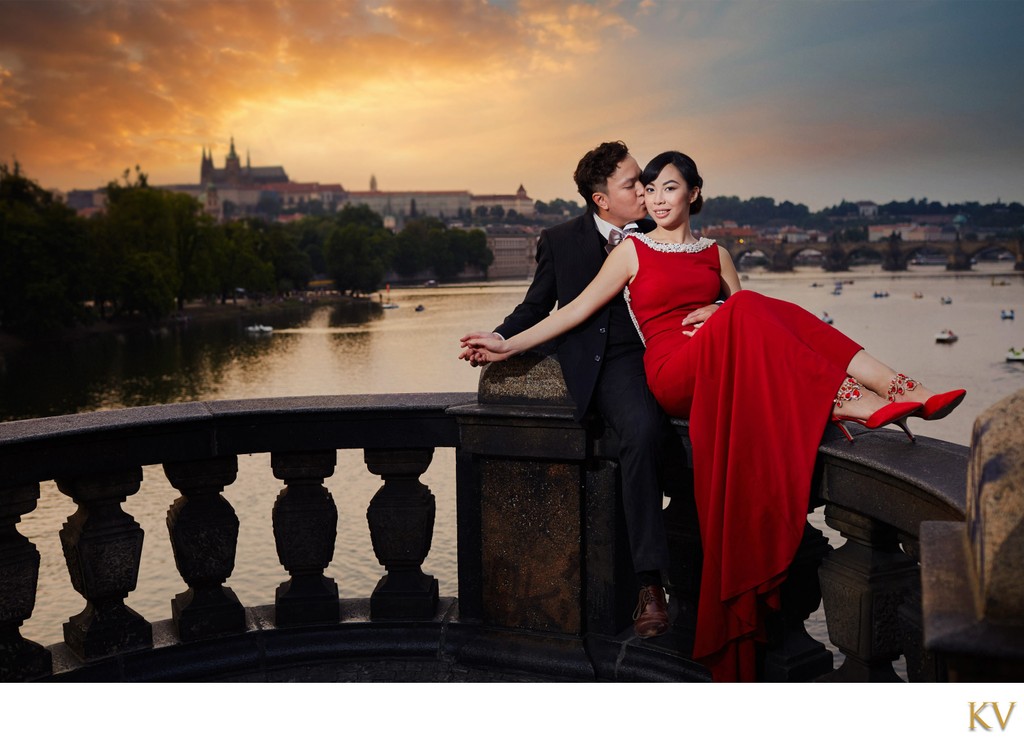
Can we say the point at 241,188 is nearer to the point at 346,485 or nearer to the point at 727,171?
the point at 346,485

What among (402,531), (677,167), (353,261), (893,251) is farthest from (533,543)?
(893,251)

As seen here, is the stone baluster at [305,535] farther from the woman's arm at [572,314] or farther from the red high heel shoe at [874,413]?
the red high heel shoe at [874,413]

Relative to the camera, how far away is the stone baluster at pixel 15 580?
2.47 m

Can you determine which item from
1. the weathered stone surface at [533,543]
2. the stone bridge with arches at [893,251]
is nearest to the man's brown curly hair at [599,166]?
the weathered stone surface at [533,543]

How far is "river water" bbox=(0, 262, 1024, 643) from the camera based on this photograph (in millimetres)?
18328

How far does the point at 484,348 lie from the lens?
2.72 meters

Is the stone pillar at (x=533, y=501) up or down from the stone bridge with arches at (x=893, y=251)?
up

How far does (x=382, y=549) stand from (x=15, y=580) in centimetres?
94

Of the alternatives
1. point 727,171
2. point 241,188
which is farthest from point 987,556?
point 241,188

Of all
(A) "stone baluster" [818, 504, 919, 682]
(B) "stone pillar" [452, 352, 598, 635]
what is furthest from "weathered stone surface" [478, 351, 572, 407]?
(A) "stone baluster" [818, 504, 919, 682]

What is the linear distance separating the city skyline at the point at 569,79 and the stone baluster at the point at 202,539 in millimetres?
1356

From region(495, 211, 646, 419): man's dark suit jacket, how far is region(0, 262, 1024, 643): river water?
11877mm

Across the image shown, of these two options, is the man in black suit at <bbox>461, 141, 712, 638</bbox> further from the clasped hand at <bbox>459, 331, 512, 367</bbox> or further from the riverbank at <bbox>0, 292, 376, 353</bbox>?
the riverbank at <bbox>0, 292, 376, 353</bbox>

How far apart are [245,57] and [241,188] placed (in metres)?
136
